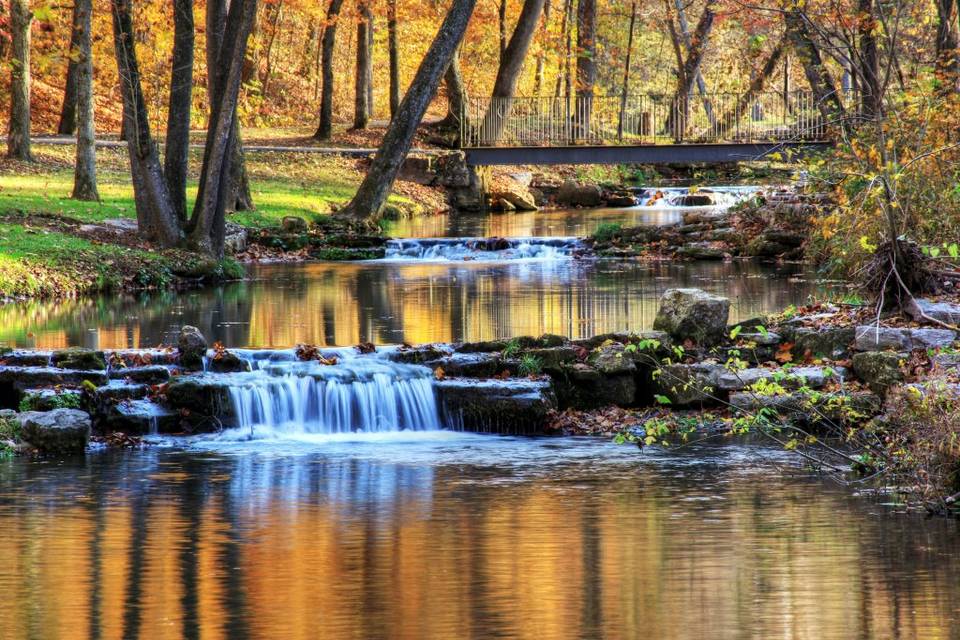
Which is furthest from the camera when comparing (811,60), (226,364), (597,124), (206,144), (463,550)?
(597,124)

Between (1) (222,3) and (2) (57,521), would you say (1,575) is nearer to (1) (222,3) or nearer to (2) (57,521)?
(2) (57,521)

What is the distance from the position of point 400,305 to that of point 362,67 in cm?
2715

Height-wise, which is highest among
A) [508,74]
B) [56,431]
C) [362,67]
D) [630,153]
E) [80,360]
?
[362,67]

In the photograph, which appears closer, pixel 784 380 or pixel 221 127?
pixel 784 380

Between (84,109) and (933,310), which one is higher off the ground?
(84,109)

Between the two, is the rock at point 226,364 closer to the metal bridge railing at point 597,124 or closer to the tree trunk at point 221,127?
the tree trunk at point 221,127

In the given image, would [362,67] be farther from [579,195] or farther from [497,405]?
[497,405]

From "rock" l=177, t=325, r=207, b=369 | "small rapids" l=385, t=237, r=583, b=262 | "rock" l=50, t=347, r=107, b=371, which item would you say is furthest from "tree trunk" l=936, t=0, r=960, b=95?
"rock" l=50, t=347, r=107, b=371

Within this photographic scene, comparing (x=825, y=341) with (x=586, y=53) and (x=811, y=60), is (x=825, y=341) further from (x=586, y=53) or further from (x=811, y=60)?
(x=586, y=53)

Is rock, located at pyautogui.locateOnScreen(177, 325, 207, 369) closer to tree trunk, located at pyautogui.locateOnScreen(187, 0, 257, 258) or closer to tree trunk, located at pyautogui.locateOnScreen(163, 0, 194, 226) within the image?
tree trunk, located at pyautogui.locateOnScreen(187, 0, 257, 258)

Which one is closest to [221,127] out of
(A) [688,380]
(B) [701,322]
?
(B) [701,322]

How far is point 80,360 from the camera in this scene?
50.9 feet

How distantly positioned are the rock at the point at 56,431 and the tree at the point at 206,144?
1166cm

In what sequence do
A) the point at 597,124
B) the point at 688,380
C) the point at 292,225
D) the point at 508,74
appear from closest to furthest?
the point at 688,380
the point at 292,225
the point at 508,74
the point at 597,124
